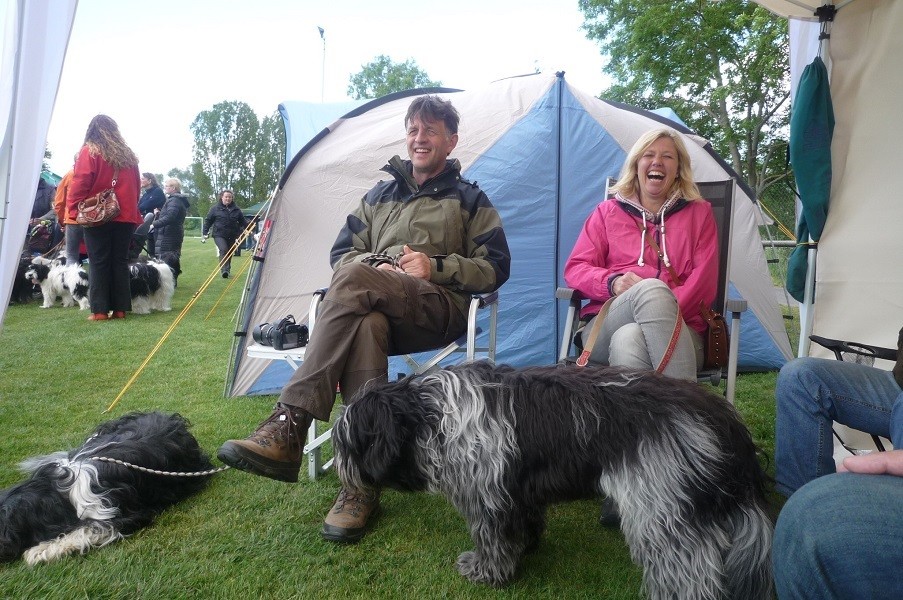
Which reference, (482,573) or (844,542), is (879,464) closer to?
(844,542)

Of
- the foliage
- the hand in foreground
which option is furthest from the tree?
the hand in foreground

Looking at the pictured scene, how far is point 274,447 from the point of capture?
2.00m

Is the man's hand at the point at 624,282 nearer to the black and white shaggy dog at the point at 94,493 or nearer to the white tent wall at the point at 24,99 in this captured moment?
the black and white shaggy dog at the point at 94,493

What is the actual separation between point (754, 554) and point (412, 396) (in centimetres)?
100

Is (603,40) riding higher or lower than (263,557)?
higher

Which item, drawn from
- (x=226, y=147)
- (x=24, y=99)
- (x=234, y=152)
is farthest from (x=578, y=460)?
(x=226, y=147)

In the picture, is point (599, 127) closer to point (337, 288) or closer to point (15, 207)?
point (337, 288)

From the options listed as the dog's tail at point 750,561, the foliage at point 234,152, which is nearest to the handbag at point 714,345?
the dog's tail at point 750,561

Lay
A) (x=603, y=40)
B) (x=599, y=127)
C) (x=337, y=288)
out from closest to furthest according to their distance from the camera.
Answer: (x=337, y=288)
(x=599, y=127)
(x=603, y=40)

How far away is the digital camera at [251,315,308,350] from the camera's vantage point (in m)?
2.64

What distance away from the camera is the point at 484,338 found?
398 centimetres

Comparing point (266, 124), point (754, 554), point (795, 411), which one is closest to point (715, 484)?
point (754, 554)

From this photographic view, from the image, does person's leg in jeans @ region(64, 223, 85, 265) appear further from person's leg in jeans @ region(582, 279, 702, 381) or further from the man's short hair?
person's leg in jeans @ region(582, 279, 702, 381)

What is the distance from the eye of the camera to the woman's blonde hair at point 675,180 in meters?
2.82
